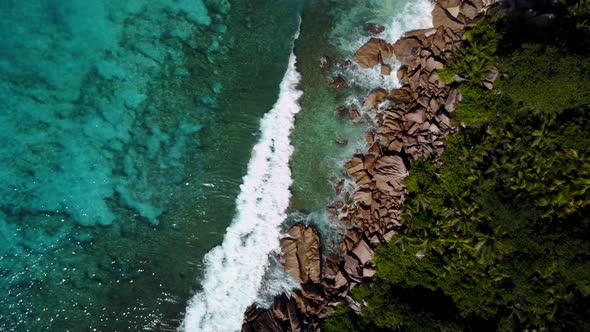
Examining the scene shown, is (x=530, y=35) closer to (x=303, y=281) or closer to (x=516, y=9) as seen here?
(x=516, y=9)

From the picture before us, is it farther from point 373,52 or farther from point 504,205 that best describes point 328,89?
point 504,205

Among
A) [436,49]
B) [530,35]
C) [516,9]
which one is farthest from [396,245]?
[516,9]

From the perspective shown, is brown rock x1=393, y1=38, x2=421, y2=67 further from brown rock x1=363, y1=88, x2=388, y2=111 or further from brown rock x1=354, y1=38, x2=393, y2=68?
brown rock x1=363, y1=88, x2=388, y2=111

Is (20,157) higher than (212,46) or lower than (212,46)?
lower

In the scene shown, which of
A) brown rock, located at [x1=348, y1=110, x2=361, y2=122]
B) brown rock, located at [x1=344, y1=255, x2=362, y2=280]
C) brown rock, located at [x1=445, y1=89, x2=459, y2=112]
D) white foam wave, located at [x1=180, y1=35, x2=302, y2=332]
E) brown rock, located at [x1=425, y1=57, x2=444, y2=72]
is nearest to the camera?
brown rock, located at [x1=445, y1=89, x2=459, y2=112]

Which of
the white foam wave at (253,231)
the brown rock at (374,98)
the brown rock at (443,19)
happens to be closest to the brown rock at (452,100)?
the brown rock at (374,98)

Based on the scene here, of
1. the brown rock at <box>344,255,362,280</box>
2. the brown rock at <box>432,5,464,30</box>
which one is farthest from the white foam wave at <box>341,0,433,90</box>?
the brown rock at <box>344,255,362,280</box>

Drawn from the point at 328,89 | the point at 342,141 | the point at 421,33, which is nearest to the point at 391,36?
the point at 421,33

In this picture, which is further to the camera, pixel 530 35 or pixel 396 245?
pixel 396 245
